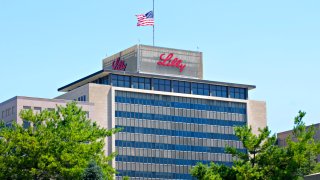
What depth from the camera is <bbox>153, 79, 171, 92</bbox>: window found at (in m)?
162

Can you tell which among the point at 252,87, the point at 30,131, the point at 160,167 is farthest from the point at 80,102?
the point at 30,131

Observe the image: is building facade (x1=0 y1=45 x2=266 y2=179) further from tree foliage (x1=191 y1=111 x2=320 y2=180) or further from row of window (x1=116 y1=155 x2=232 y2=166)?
tree foliage (x1=191 y1=111 x2=320 y2=180)

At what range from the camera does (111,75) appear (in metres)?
159

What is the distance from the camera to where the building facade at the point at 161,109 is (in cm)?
15650

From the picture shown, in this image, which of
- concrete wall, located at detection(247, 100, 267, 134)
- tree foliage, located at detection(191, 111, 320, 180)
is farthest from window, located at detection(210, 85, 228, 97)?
tree foliage, located at detection(191, 111, 320, 180)

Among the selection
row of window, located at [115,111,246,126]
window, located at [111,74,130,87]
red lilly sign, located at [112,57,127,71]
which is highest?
red lilly sign, located at [112,57,127,71]

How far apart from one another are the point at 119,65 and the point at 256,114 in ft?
93.8

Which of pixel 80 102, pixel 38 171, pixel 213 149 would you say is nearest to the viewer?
pixel 38 171

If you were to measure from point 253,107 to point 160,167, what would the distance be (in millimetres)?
23976

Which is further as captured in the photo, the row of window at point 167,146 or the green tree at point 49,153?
the row of window at point 167,146

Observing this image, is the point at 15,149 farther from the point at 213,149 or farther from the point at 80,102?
the point at 213,149

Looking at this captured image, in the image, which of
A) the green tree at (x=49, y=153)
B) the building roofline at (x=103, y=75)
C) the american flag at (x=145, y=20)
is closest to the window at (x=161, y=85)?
the building roofline at (x=103, y=75)

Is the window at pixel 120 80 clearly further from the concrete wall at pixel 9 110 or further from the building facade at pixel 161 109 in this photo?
the concrete wall at pixel 9 110

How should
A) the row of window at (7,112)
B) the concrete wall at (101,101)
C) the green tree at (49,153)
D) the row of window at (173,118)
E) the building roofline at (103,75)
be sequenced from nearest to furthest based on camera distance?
the green tree at (49,153) → the row of window at (7,112) → the concrete wall at (101,101) → the row of window at (173,118) → the building roofline at (103,75)
